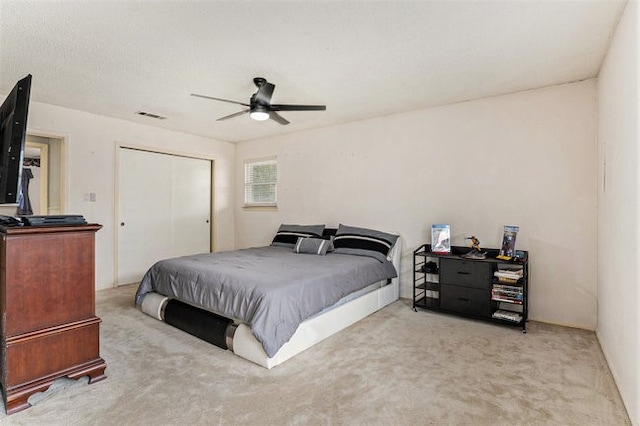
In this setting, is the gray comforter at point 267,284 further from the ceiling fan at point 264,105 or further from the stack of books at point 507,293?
the ceiling fan at point 264,105

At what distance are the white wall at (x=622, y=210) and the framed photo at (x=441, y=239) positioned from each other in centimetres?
129

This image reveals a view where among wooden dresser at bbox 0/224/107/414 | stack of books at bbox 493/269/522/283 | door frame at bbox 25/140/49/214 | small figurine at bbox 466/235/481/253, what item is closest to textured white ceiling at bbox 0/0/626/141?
door frame at bbox 25/140/49/214

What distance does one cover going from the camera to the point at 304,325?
2.61m

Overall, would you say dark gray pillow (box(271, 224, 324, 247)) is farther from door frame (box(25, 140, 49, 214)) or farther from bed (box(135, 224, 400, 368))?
door frame (box(25, 140, 49, 214))

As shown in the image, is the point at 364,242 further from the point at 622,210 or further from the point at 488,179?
the point at 622,210

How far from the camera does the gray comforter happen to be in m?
2.38

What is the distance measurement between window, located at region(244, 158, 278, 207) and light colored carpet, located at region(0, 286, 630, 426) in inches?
124

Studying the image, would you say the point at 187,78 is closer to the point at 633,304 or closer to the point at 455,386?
the point at 455,386

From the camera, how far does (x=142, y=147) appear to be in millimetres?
4859

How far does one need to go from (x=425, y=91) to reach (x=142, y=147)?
399 centimetres

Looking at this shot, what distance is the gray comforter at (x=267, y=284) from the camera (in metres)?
2.38

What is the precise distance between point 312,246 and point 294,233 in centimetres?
72

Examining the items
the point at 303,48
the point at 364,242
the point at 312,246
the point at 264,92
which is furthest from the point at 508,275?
the point at 264,92

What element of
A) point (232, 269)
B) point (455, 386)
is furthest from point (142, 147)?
point (455, 386)
